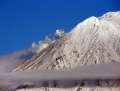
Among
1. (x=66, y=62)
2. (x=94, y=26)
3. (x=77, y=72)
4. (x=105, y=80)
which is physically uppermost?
(x=94, y=26)

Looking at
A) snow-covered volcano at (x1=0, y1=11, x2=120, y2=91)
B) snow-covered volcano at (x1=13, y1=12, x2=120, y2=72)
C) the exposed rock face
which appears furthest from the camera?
snow-covered volcano at (x1=13, y1=12, x2=120, y2=72)

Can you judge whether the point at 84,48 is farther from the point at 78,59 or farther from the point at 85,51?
the point at 78,59

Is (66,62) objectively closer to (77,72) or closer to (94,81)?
(77,72)

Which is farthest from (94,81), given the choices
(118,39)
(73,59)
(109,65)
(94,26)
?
(94,26)

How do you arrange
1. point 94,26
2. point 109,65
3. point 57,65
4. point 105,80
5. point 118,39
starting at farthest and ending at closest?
point 94,26 → point 118,39 → point 57,65 → point 109,65 → point 105,80

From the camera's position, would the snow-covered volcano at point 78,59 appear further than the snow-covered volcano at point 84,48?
No

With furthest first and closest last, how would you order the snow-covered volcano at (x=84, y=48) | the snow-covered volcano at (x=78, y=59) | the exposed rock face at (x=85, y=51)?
the snow-covered volcano at (x=84, y=48) < the snow-covered volcano at (x=78, y=59) < the exposed rock face at (x=85, y=51)

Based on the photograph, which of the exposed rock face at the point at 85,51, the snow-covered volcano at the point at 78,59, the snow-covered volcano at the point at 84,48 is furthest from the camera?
the snow-covered volcano at the point at 84,48
